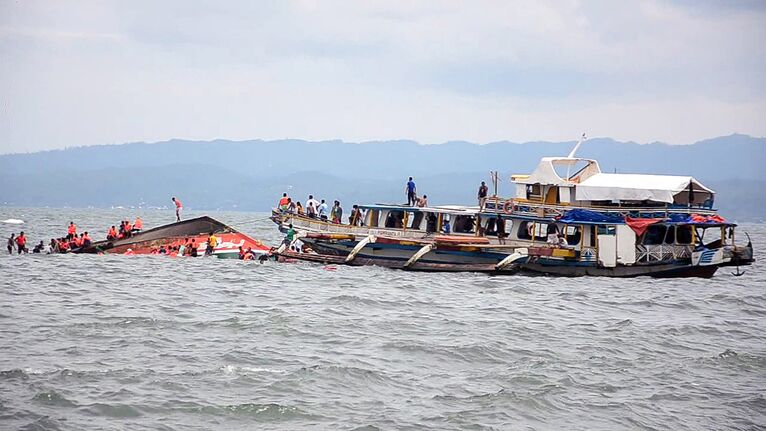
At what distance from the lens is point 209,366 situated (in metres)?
22.9

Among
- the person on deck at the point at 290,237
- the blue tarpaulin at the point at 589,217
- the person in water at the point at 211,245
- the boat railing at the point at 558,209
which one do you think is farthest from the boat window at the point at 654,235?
the person in water at the point at 211,245

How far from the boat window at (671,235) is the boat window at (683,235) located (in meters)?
0.23

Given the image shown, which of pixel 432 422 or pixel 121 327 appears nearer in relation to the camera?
pixel 432 422

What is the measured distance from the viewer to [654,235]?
4306 centimetres

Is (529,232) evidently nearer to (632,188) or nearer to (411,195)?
(632,188)

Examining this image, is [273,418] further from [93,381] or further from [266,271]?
[266,271]

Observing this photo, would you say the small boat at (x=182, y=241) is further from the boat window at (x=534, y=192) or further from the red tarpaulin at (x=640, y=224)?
the red tarpaulin at (x=640, y=224)

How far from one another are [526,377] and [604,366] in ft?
8.94

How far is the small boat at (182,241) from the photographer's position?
162ft

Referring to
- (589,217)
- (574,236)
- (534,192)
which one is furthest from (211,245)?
(589,217)

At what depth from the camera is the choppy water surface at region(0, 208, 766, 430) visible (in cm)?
1977

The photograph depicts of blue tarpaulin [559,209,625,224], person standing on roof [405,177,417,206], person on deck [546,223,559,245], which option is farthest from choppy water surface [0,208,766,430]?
person standing on roof [405,177,417,206]

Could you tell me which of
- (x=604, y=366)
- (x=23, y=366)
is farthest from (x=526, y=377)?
(x=23, y=366)

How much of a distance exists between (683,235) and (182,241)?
75.6 ft
